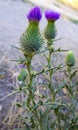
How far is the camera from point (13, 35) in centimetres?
609

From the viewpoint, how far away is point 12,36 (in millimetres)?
6012

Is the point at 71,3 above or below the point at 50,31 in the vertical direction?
above

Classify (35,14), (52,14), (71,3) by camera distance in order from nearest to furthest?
(35,14), (52,14), (71,3)

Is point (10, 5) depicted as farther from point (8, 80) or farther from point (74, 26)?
point (8, 80)

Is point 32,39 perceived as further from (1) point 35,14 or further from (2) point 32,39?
(1) point 35,14

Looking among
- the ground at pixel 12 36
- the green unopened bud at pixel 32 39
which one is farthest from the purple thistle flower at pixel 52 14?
the ground at pixel 12 36

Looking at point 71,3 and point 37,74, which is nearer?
point 37,74

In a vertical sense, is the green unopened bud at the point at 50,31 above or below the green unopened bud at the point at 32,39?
above

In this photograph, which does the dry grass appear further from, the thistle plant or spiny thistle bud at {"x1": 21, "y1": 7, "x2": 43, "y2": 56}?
spiny thistle bud at {"x1": 21, "y1": 7, "x2": 43, "y2": 56}

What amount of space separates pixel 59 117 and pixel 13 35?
313 cm

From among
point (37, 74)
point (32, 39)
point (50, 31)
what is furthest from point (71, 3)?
point (37, 74)

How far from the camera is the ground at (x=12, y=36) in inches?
173

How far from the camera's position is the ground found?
4.39 metres

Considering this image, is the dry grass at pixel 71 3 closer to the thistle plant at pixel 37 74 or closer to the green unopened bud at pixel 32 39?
the thistle plant at pixel 37 74
